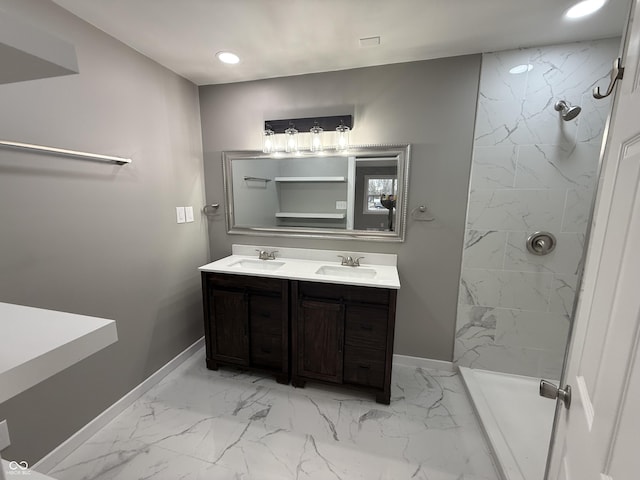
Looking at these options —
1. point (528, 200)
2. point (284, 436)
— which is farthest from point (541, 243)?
point (284, 436)

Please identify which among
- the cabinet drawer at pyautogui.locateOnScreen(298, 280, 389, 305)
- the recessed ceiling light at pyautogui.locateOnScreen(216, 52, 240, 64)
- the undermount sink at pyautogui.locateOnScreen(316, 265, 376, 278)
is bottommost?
the cabinet drawer at pyautogui.locateOnScreen(298, 280, 389, 305)

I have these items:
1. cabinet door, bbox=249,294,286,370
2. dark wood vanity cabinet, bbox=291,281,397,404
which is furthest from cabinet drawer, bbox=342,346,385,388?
cabinet door, bbox=249,294,286,370

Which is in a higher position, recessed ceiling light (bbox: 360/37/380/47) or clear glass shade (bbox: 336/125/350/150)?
Result: recessed ceiling light (bbox: 360/37/380/47)

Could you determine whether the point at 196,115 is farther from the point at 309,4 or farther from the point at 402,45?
the point at 402,45

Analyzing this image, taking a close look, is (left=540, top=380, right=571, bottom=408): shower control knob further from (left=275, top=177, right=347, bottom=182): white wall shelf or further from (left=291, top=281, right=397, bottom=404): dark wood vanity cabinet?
(left=275, top=177, right=347, bottom=182): white wall shelf

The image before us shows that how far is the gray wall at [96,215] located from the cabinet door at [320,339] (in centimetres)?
109

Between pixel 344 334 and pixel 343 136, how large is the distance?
1.45 meters

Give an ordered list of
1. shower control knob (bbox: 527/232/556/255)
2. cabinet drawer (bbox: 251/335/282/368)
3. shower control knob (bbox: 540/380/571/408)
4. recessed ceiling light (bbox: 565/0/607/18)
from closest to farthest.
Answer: shower control knob (bbox: 540/380/571/408) → recessed ceiling light (bbox: 565/0/607/18) → shower control knob (bbox: 527/232/556/255) → cabinet drawer (bbox: 251/335/282/368)

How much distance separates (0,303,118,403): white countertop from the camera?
39 centimetres

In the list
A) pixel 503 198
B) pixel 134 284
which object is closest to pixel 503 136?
pixel 503 198

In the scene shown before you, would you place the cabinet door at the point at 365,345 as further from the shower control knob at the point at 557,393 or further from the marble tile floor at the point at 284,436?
the shower control knob at the point at 557,393

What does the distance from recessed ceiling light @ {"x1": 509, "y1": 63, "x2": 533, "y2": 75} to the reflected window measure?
0.99 meters

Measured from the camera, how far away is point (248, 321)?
2035 millimetres

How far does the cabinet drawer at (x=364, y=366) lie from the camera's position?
1.84 meters
